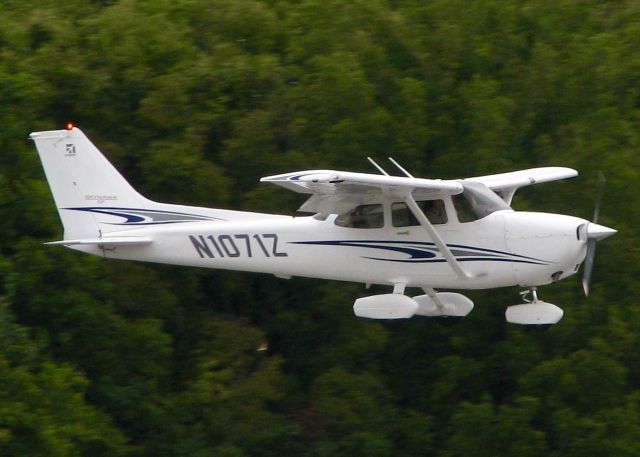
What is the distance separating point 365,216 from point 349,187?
2.68 ft

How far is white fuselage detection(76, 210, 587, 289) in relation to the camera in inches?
634

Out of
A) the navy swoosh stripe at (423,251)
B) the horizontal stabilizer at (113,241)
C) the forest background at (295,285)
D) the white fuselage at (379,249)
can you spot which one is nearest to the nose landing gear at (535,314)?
the white fuselage at (379,249)

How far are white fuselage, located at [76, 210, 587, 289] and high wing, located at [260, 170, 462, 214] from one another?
16.6 inches

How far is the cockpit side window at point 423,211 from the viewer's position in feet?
53.9

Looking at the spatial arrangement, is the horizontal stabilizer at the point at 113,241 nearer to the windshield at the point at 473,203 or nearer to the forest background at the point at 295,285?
the forest background at the point at 295,285

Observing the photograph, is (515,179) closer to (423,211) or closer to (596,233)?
(423,211)

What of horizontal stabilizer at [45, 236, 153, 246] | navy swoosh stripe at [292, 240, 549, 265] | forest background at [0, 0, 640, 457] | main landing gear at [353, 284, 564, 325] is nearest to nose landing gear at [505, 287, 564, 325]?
main landing gear at [353, 284, 564, 325]

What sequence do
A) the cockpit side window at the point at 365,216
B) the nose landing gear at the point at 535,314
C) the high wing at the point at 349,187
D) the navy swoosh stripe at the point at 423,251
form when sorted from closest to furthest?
the high wing at the point at 349,187 < the navy swoosh stripe at the point at 423,251 < the nose landing gear at the point at 535,314 < the cockpit side window at the point at 365,216

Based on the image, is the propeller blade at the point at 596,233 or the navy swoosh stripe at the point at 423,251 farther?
the navy swoosh stripe at the point at 423,251

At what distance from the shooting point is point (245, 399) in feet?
68.2

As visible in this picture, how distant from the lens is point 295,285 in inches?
877

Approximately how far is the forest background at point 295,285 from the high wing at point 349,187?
479 cm

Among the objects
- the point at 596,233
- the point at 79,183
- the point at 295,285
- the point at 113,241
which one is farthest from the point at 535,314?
the point at 295,285

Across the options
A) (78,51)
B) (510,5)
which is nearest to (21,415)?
(78,51)
